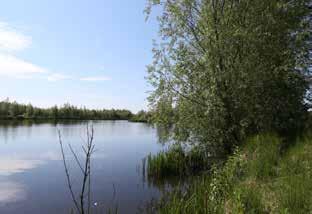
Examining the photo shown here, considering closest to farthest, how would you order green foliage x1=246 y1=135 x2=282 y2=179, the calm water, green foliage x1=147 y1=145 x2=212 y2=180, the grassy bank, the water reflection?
the grassy bank → green foliage x1=246 y1=135 x2=282 y2=179 → the calm water → the water reflection → green foliage x1=147 y1=145 x2=212 y2=180

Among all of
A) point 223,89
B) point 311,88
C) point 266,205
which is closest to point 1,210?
point 266,205

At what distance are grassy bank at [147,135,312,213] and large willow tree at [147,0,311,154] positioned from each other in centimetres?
215

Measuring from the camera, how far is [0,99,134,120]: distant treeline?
60.8 metres

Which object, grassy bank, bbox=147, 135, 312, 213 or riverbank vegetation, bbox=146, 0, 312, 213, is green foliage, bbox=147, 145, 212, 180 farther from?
grassy bank, bbox=147, 135, 312, 213

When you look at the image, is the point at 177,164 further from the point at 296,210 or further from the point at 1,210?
the point at 296,210

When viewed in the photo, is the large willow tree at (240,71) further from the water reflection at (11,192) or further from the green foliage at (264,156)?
the water reflection at (11,192)

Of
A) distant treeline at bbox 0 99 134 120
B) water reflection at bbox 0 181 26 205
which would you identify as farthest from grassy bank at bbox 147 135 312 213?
distant treeline at bbox 0 99 134 120

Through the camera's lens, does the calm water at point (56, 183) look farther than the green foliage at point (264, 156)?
Yes

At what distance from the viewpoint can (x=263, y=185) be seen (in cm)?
514

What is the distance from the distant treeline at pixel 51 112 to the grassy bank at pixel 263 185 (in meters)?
63.7

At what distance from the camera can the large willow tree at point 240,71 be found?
9.22m

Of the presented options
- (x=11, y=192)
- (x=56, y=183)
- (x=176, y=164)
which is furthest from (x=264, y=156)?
(x=11, y=192)

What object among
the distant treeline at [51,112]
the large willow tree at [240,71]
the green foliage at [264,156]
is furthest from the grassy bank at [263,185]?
the distant treeline at [51,112]

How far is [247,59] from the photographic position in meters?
9.50
